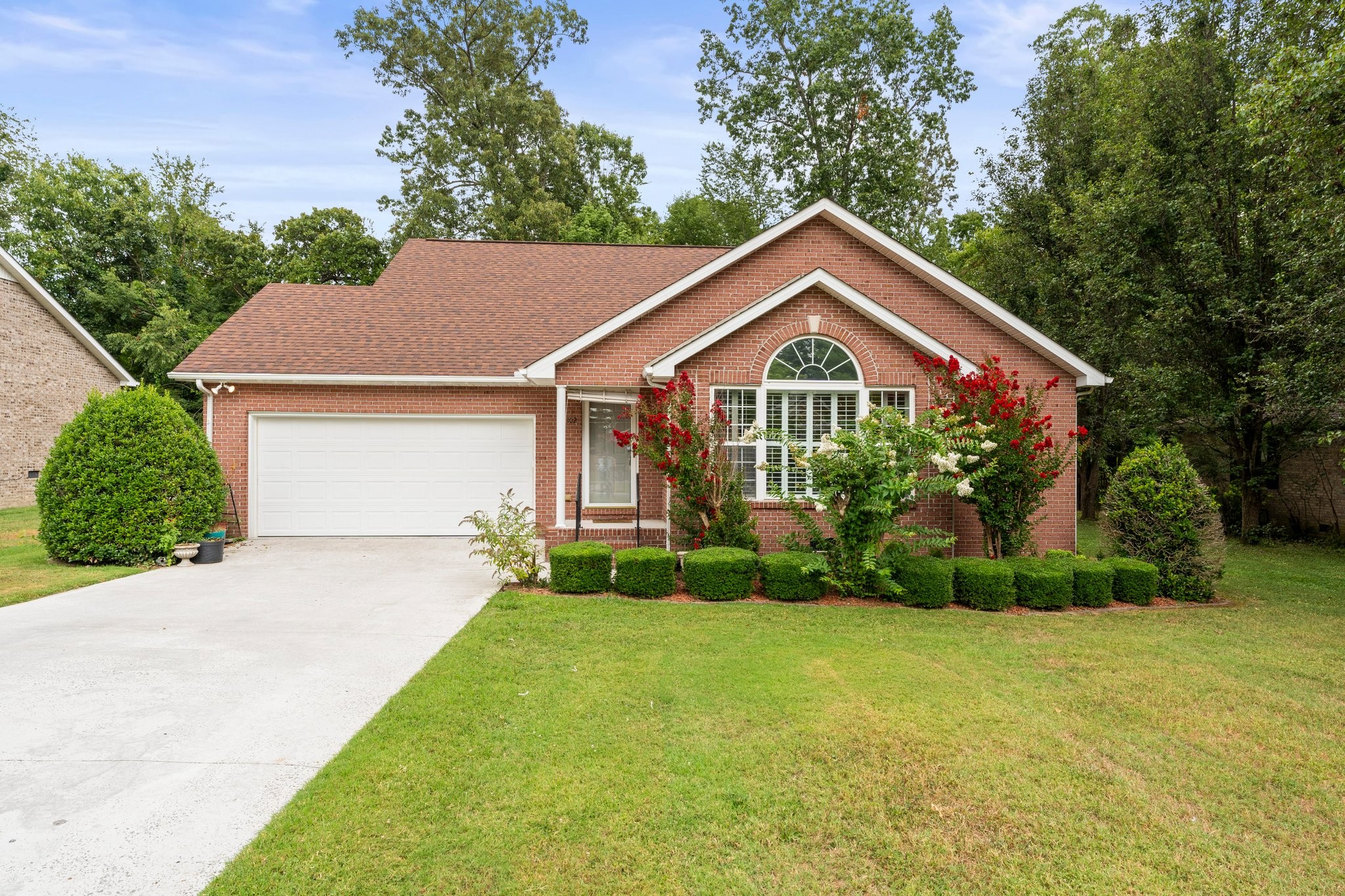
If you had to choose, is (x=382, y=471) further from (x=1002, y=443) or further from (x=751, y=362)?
(x=1002, y=443)

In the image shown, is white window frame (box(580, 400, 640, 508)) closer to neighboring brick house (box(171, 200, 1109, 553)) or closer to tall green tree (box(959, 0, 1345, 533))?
neighboring brick house (box(171, 200, 1109, 553))

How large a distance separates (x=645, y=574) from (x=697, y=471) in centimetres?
165

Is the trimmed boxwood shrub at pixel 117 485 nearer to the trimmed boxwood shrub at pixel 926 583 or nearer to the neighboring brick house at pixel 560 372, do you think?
the neighboring brick house at pixel 560 372

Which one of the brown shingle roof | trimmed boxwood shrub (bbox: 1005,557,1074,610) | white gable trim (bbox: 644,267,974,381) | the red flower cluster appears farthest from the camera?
the brown shingle roof

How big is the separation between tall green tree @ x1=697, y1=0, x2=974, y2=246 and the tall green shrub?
18.2m

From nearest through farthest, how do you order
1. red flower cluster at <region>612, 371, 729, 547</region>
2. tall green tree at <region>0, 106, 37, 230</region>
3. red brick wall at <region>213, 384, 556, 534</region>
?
1. red flower cluster at <region>612, 371, 729, 547</region>
2. red brick wall at <region>213, 384, 556, 534</region>
3. tall green tree at <region>0, 106, 37, 230</region>

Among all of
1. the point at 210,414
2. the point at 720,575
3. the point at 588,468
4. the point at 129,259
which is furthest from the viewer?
the point at 129,259

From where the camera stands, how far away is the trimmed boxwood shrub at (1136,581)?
823cm

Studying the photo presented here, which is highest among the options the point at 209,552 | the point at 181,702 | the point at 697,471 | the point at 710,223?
the point at 710,223

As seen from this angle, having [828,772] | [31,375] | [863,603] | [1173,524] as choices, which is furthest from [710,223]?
[828,772]

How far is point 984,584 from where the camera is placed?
309 inches

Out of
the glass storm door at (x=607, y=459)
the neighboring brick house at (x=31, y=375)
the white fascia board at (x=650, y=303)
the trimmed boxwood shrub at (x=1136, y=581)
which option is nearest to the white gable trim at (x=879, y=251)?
the white fascia board at (x=650, y=303)

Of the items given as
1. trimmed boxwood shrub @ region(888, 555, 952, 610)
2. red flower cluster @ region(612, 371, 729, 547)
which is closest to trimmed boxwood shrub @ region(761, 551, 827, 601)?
Answer: trimmed boxwood shrub @ region(888, 555, 952, 610)

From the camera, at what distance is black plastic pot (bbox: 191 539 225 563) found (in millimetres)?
9938
